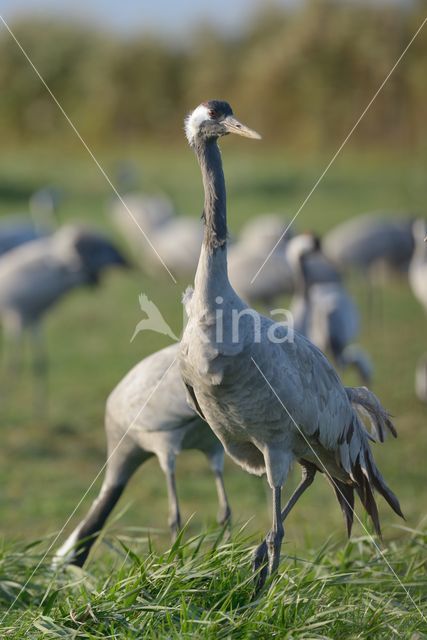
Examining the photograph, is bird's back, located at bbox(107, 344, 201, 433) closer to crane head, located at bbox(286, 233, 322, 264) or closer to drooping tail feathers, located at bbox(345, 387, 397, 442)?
drooping tail feathers, located at bbox(345, 387, 397, 442)

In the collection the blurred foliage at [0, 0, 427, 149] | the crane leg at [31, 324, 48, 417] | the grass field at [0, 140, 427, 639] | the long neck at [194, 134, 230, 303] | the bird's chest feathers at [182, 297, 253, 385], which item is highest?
the blurred foliage at [0, 0, 427, 149]

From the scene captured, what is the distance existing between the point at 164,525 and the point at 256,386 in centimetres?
303

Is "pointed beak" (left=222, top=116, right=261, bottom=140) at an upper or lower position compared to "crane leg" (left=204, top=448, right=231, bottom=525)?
upper

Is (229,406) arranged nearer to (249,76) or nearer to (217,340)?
(217,340)

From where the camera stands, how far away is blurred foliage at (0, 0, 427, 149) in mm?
24625

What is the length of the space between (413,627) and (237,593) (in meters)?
0.58

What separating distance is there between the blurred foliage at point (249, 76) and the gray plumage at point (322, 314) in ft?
50.2

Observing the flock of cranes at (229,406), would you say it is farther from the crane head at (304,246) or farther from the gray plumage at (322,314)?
the gray plumage at (322,314)

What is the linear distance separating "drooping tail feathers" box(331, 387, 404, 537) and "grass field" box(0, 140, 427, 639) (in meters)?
0.25

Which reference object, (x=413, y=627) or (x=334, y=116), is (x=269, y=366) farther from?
(x=334, y=116)

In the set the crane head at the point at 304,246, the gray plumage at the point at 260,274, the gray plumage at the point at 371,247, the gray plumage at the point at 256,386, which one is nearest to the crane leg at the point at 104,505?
the gray plumage at the point at 256,386

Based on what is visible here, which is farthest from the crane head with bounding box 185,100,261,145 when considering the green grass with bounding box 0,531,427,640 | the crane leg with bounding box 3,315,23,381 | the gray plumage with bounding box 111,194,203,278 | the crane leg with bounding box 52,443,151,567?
the gray plumage with bounding box 111,194,203,278

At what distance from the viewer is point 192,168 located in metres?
22.4

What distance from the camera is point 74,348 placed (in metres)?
10.8
